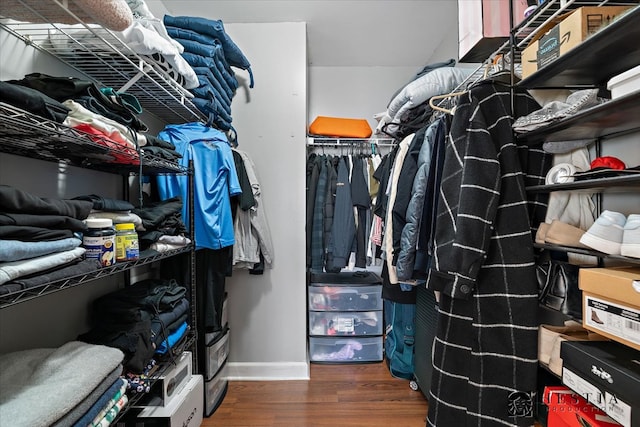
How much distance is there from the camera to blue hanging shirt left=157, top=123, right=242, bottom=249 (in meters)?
1.50

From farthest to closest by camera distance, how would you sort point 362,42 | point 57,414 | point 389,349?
point 362,42, point 389,349, point 57,414

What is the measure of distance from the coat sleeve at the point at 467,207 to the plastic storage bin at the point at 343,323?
4.12 feet

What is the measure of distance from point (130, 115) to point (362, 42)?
2.00m

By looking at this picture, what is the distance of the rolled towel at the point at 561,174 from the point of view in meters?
0.97

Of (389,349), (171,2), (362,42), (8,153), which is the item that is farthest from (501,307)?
(171,2)

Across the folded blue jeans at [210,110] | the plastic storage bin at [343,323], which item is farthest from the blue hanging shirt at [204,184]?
the plastic storage bin at [343,323]

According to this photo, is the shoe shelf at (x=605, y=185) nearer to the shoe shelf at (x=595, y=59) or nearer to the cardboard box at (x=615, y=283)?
the cardboard box at (x=615, y=283)

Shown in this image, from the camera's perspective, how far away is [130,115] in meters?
1.05

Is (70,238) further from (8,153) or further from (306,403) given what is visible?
(306,403)

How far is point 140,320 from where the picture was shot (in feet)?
3.59

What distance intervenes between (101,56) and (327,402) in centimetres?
202

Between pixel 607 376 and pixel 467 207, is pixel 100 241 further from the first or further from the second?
pixel 607 376

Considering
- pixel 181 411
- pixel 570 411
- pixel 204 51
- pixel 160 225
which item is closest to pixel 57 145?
pixel 160 225

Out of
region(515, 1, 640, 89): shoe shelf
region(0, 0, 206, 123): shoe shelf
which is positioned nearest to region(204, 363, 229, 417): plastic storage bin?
region(0, 0, 206, 123): shoe shelf
